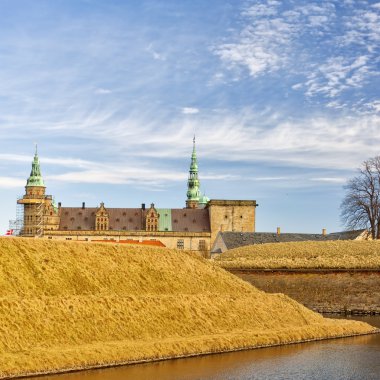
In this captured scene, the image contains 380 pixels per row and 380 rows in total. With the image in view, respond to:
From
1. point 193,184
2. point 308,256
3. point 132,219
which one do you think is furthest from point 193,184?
point 308,256

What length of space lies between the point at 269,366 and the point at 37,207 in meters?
108

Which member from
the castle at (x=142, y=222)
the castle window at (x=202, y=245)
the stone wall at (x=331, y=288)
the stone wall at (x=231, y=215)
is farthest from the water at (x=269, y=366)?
the stone wall at (x=231, y=215)

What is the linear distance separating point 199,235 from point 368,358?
3791 inches

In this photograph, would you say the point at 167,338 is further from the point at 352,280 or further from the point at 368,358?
the point at 352,280

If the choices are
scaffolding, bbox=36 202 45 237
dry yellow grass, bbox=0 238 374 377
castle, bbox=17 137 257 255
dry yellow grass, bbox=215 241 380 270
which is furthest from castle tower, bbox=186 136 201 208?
dry yellow grass, bbox=0 238 374 377

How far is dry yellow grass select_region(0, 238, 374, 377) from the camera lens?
24.4 metres

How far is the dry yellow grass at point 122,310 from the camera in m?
24.4

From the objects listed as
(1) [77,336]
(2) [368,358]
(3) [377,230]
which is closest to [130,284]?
(1) [77,336]

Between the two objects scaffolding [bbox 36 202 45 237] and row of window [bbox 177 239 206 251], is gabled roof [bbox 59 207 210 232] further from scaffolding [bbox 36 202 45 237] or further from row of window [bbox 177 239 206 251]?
scaffolding [bbox 36 202 45 237]

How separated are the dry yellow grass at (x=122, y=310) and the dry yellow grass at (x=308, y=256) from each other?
1338 cm

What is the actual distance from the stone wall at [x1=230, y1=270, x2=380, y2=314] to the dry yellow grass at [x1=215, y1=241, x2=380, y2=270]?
0.55m

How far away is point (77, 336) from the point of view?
83.9 feet

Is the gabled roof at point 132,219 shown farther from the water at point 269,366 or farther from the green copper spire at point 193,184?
the water at point 269,366

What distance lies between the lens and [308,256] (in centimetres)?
5322
